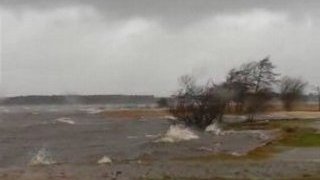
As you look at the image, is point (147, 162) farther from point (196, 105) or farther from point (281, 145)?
point (196, 105)

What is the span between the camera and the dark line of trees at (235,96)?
7412cm

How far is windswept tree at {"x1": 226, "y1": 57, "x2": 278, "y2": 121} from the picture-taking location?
9475 centimetres

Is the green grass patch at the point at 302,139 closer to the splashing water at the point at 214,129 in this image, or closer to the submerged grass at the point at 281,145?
the submerged grass at the point at 281,145

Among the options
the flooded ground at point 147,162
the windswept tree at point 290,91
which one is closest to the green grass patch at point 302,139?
the flooded ground at point 147,162

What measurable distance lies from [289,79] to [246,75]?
39326 mm

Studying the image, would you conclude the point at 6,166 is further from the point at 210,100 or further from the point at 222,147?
the point at 210,100

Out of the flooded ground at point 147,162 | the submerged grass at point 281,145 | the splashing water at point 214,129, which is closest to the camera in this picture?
the flooded ground at point 147,162

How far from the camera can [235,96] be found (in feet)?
298

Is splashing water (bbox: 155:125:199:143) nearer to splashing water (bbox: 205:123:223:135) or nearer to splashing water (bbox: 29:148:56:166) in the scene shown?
splashing water (bbox: 205:123:223:135)

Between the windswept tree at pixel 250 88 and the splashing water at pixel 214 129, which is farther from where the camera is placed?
the windswept tree at pixel 250 88

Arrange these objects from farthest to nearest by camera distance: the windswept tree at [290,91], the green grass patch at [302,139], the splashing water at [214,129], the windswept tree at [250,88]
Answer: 1. the windswept tree at [290,91]
2. the windswept tree at [250,88]
3. the splashing water at [214,129]
4. the green grass patch at [302,139]

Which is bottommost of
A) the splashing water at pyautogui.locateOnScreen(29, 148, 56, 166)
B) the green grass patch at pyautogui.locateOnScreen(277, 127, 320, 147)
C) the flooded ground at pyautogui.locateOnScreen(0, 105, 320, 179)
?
the splashing water at pyautogui.locateOnScreen(29, 148, 56, 166)

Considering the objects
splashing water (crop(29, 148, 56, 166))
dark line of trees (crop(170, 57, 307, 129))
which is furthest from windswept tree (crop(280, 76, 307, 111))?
splashing water (crop(29, 148, 56, 166))

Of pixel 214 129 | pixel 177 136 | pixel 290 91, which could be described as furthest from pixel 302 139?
pixel 290 91
